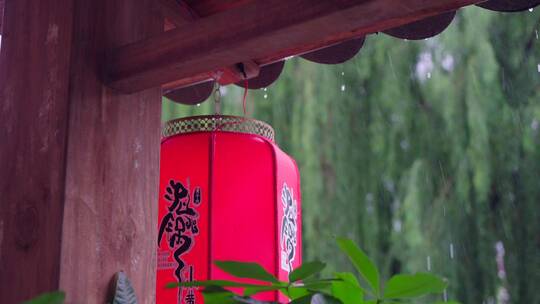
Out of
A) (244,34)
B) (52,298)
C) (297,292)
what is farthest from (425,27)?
(52,298)

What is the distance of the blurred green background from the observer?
3303mm

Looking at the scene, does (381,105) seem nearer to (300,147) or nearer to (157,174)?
(300,147)

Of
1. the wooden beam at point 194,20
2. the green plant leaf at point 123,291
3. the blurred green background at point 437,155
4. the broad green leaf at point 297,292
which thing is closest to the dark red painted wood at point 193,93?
the wooden beam at point 194,20

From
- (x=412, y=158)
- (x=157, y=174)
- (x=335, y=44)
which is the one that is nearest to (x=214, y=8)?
(x=335, y=44)

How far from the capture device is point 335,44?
142cm

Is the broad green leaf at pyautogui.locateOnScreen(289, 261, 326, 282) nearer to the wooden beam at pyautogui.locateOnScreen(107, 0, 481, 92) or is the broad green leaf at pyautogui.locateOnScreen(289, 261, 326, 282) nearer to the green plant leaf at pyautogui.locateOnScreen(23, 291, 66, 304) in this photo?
the green plant leaf at pyautogui.locateOnScreen(23, 291, 66, 304)

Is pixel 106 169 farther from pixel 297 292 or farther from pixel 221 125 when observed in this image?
pixel 297 292

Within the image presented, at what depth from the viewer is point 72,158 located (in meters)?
0.89

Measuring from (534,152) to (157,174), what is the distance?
106 inches

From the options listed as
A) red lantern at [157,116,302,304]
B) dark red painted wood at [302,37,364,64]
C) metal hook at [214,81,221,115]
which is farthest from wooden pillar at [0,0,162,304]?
dark red painted wood at [302,37,364,64]

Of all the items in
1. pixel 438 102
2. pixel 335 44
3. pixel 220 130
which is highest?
pixel 438 102

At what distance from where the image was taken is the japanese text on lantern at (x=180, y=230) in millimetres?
1230

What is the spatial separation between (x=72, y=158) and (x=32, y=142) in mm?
86

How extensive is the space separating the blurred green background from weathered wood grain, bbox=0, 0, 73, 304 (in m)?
2.64
